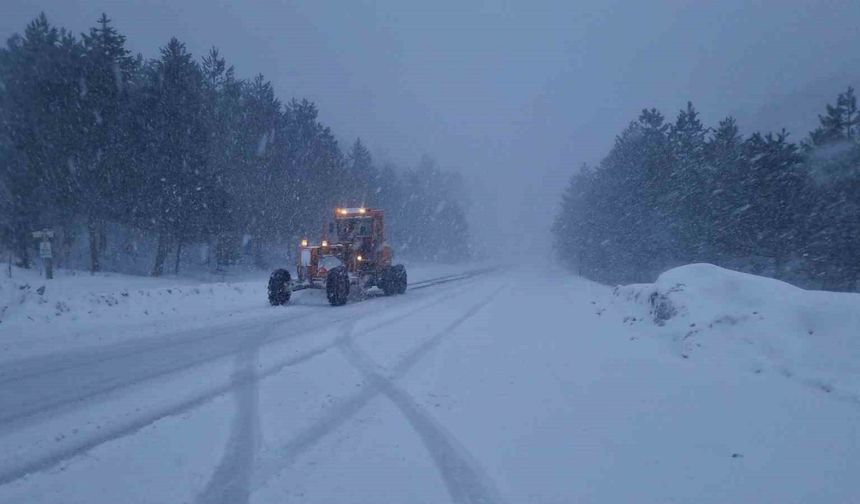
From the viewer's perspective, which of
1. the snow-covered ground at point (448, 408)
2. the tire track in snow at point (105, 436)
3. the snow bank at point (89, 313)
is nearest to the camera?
the snow-covered ground at point (448, 408)

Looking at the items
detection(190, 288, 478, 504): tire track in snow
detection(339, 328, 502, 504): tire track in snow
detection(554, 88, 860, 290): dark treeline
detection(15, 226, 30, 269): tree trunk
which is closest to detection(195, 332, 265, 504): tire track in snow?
detection(190, 288, 478, 504): tire track in snow

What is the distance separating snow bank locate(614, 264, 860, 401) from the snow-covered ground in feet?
0.12

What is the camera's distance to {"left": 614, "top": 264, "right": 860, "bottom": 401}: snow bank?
24.2ft

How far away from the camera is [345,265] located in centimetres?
2019

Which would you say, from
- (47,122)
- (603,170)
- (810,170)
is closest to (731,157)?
(810,170)

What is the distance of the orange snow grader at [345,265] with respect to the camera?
57.7 ft

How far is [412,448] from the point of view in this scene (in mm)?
5152

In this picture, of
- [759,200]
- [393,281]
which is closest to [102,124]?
[393,281]

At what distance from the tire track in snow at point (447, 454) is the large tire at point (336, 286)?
32.0 ft

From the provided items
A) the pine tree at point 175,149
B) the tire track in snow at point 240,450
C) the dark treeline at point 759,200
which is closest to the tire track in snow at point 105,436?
the tire track in snow at point 240,450

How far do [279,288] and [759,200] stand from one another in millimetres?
24947

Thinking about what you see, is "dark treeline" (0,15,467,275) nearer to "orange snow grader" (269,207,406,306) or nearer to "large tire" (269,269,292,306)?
"orange snow grader" (269,207,406,306)

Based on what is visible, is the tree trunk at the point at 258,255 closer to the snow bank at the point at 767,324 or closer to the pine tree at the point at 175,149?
the pine tree at the point at 175,149

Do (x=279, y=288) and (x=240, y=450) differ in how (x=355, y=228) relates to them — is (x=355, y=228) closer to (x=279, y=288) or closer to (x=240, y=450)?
(x=279, y=288)
